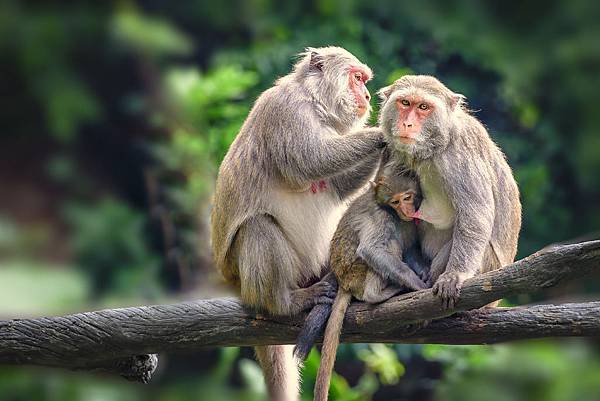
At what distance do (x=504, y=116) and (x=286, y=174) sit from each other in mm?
4981

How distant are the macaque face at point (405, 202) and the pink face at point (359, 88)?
30.9 inches

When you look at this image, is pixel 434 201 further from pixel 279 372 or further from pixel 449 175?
pixel 279 372

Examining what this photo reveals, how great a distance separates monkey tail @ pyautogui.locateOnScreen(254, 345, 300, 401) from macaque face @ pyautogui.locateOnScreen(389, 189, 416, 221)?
3.47 feet

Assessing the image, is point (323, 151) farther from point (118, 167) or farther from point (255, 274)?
point (118, 167)

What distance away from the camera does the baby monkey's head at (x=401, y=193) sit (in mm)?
4723

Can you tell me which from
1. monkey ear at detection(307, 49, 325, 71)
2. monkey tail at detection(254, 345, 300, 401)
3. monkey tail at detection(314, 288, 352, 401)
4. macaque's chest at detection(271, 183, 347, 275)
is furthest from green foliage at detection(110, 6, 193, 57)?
monkey tail at detection(314, 288, 352, 401)

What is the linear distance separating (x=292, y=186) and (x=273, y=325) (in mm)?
701

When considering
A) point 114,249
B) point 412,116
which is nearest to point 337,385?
point 412,116

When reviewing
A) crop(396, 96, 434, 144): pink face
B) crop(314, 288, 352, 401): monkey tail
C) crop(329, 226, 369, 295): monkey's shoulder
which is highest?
crop(396, 96, 434, 144): pink face

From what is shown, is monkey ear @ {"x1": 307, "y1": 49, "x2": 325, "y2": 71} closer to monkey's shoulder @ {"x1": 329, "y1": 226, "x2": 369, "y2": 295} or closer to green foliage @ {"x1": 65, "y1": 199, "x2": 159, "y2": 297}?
monkey's shoulder @ {"x1": 329, "y1": 226, "x2": 369, "y2": 295}

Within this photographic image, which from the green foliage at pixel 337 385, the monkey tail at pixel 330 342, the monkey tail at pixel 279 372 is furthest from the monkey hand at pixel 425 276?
the green foliage at pixel 337 385

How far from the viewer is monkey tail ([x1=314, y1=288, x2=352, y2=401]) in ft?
14.9

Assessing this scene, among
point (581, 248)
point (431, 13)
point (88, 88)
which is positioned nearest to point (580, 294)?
point (431, 13)

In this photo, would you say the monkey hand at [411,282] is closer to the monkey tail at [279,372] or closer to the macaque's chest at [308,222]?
the macaque's chest at [308,222]
